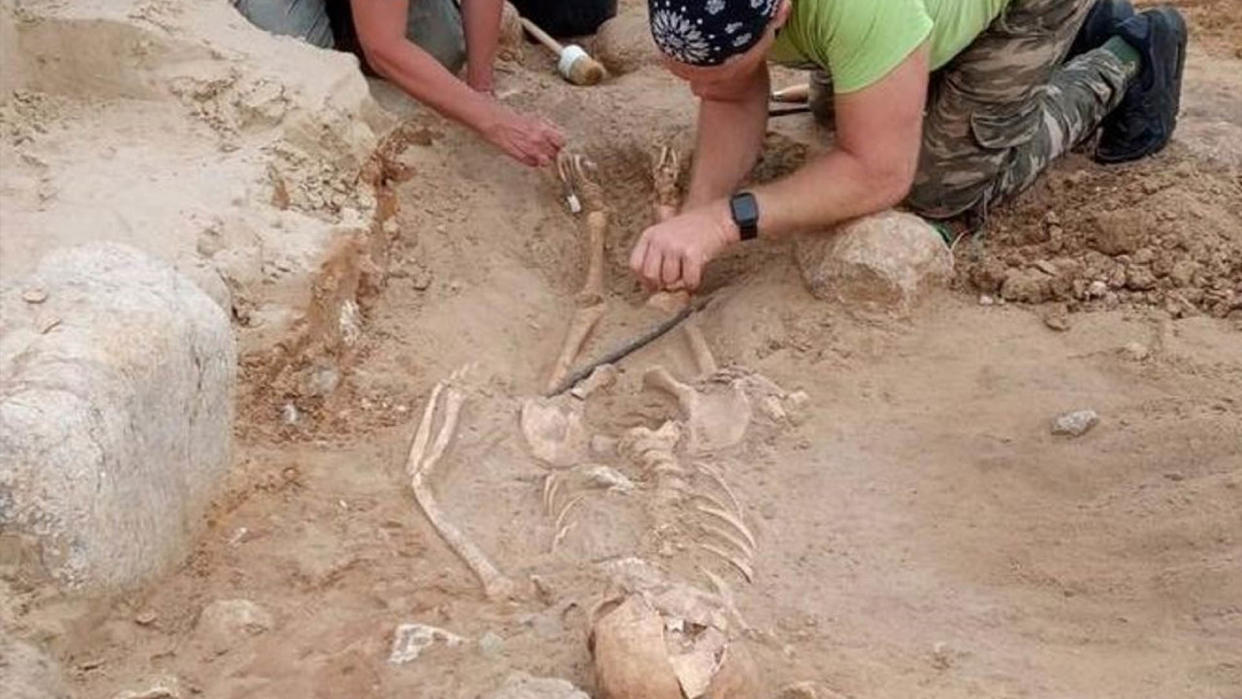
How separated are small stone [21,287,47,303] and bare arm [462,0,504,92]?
1966mm

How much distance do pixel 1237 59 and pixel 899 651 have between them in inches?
140

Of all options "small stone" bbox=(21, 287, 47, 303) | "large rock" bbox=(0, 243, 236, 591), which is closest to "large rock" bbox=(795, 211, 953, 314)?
"large rock" bbox=(0, 243, 236, 591)

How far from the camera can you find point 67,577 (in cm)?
249

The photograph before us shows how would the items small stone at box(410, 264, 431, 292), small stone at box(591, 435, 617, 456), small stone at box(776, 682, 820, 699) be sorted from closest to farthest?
small stone at box(776, 682, 820, 699) < small stone at box(591, 435, 617, 456) < small stone at box(410, 264, 431, 292)

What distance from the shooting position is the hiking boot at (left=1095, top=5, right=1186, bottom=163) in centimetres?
442

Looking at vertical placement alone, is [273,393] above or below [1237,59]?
above

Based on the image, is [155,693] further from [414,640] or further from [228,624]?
[414,640]

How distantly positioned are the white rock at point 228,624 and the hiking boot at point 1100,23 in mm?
2915

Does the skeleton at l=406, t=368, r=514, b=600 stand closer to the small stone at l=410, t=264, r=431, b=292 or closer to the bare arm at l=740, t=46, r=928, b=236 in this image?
the small stone at l=410, t=264, r=431, b=292

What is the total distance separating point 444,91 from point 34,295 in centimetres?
166

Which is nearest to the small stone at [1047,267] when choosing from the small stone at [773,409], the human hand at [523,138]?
the small stone at [773,409]

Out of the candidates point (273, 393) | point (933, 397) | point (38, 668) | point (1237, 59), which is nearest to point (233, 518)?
point (273, 393)

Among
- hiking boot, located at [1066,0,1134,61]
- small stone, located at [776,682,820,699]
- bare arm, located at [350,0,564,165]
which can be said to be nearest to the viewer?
small stone, located at [776,682,820,699]

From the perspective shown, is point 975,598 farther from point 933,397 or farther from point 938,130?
point 938,130
